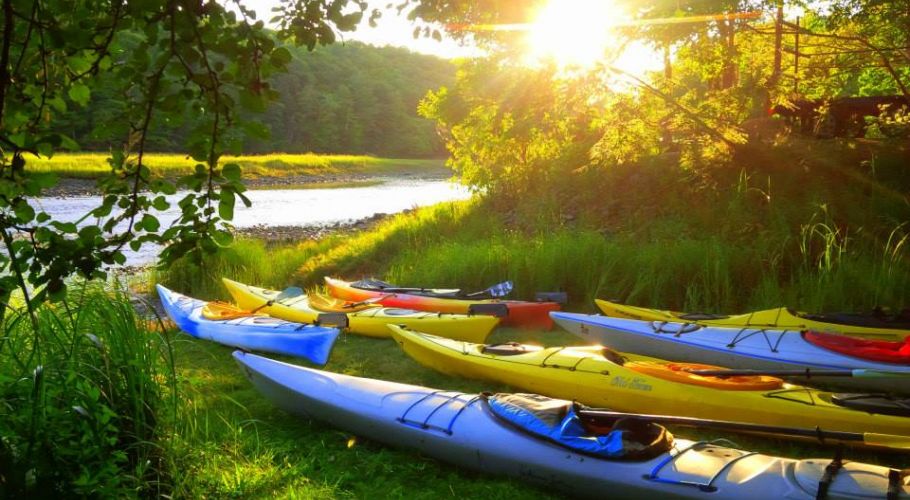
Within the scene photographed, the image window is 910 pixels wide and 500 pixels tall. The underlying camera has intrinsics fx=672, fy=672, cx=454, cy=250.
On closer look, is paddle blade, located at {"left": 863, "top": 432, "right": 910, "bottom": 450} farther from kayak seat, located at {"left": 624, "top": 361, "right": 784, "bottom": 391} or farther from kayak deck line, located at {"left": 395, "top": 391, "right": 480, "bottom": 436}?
kayak deck line, located at {"left": 395, "top": 391, "right": 480, "bottom": 436}

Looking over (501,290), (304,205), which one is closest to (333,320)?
(501,290)

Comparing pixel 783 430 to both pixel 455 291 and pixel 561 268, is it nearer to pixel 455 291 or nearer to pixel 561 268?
pixel 455 291

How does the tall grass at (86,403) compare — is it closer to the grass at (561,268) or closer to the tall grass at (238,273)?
the grass at (561,268)

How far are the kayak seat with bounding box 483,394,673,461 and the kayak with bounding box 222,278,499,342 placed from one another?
1.95 metres

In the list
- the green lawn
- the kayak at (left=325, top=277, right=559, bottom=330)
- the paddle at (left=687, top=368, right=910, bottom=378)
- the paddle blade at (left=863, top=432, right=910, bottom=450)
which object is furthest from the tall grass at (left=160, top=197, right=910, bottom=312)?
the paddle blade at (left=863, top=432, right=910, bottom=450)

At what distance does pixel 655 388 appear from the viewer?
3551mm

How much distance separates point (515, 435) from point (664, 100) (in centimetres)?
531

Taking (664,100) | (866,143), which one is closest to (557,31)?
(664,100)

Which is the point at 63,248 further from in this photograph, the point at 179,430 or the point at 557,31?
the point at 557,31

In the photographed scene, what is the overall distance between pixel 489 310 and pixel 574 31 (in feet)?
11.1

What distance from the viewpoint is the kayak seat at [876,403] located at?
10.2 ft

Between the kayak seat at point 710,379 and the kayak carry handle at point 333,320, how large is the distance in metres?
2.33

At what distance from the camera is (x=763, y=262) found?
611 centimetres

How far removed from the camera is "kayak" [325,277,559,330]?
18.5 ft
